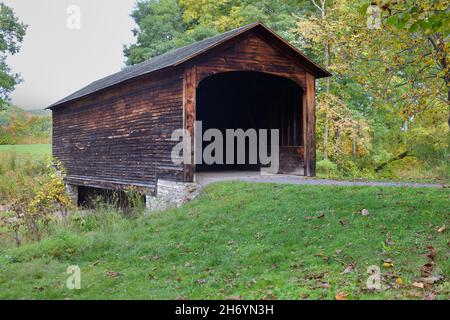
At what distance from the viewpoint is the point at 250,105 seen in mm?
17891

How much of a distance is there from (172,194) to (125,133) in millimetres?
3762

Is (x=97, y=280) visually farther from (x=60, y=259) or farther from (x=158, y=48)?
(x=158, y=48)

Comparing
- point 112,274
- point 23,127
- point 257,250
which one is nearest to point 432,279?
point 257,250

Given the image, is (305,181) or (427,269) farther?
(305,181)

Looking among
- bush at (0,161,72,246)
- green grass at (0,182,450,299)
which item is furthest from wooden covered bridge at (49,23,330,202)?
green grass at (0,182,450,299)

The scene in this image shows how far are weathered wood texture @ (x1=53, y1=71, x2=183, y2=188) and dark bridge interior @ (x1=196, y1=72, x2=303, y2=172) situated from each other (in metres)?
3.56

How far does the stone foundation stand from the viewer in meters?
12.1

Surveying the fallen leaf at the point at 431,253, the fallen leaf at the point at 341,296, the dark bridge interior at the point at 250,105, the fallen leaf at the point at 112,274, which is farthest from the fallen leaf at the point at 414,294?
the dark bridge interior at the point at 250,105

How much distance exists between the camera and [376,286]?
499 cm

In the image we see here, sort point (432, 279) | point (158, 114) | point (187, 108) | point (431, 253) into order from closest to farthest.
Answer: point (432, 279)
point (431, 253)
point (187, 108)
point (158, 114)

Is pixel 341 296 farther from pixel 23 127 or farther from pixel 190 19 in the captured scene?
pixel 23 127

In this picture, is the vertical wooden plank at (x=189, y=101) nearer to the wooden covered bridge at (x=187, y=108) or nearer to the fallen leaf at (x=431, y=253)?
the wooden covered bridge at (x=187, y=108)

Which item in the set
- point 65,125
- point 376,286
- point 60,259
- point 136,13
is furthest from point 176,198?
point 136,13

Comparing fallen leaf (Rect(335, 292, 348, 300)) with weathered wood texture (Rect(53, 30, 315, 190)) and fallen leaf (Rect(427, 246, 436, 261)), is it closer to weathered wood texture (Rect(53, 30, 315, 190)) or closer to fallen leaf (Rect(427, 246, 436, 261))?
fallen leaf (Rect(427, 246, 436, 261))
